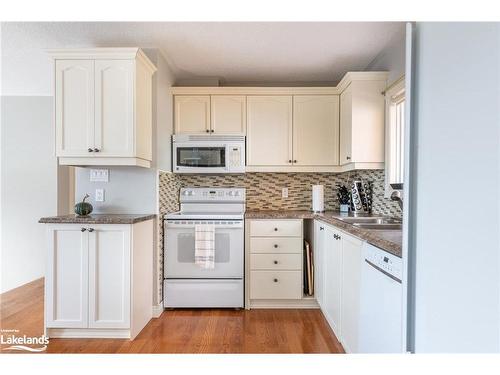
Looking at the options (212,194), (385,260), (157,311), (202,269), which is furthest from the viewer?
→ (212,194)

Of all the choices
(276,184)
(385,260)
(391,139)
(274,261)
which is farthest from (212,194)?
(385,260)

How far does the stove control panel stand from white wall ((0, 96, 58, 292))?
6.22ft

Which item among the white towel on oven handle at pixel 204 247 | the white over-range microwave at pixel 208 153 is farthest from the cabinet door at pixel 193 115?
the white towel on oven handle at pixel 204 247

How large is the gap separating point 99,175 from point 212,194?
1.17m

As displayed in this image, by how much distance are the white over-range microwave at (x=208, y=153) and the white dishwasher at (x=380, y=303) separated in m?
1.79

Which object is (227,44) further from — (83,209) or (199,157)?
(83,209)

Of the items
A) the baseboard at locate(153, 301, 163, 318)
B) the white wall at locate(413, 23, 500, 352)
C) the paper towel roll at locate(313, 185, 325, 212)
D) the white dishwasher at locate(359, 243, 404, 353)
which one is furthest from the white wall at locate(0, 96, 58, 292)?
the white wall at locate(413, 23, 500, 352)

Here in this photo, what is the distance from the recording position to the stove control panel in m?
3.29

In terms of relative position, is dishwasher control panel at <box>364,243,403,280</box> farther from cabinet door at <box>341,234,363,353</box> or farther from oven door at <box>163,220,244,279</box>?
oven door at <box>163,220,244,279</box>

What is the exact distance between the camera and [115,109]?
2.27 m

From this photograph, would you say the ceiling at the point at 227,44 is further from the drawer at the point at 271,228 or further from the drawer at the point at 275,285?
the drawer at the point at 275,285

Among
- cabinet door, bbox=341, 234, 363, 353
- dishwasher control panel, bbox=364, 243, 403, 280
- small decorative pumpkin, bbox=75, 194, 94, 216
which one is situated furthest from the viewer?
small decorative pumpkin, bbox=75, 194, 94, 216

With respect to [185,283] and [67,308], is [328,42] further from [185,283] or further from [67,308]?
[67,308]

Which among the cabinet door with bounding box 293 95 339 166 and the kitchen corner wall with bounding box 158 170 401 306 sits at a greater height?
the cabinet door with bounding box 293 95 339 166
